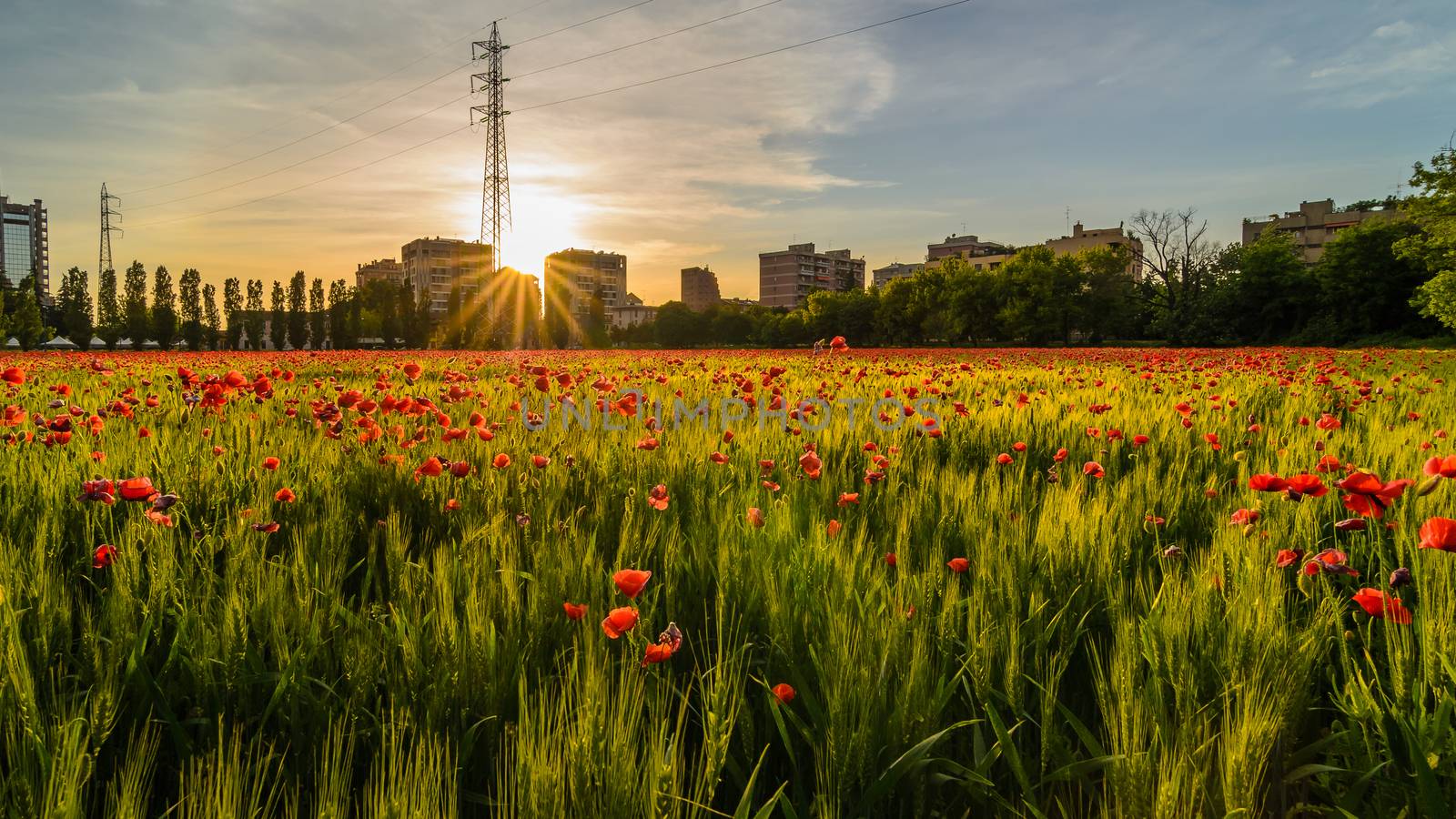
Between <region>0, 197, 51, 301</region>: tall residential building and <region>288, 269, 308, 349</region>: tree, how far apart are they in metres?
101

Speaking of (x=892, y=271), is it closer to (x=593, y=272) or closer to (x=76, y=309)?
(x=593, y=272)

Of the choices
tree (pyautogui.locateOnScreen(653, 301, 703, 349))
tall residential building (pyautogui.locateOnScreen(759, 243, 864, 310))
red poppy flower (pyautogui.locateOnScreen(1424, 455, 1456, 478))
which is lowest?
red poppy flower (pyautogui.locateOnScreen(1424, 455, 1456, 478))

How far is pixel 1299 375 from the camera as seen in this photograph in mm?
8102

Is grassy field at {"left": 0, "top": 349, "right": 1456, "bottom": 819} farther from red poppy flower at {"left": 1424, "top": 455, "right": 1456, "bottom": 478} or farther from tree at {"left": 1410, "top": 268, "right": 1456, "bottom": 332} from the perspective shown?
tree at {"left": 1410, "top": 268, "right": 1456, "bottom": 332}

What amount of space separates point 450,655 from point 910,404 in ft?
14.7

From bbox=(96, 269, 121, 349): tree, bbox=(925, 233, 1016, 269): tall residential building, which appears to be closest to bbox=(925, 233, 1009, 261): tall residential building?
bbox=(925, 233, 1016, 269): tall residential building

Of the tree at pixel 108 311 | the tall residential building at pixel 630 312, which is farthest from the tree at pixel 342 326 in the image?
the tall residential building at pixel 630 312

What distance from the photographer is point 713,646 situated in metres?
1.63

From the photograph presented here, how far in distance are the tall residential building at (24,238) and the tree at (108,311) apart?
85.9m

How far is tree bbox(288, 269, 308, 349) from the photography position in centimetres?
7169

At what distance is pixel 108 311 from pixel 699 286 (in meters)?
124

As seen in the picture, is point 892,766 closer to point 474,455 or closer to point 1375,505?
point 1375,505

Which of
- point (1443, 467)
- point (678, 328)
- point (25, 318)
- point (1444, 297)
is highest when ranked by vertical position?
point (678, 328)

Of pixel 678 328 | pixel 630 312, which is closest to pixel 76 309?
pixel 678 328
